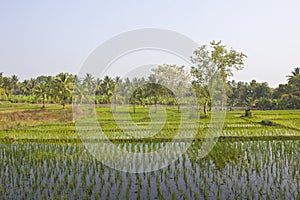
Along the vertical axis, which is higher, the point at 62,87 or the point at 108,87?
the point at 108,87

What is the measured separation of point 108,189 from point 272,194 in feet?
8.95

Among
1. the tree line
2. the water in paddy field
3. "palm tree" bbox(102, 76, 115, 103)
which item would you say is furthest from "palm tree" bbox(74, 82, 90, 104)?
the water in paddy field

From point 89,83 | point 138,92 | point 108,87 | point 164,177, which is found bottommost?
point 164,177

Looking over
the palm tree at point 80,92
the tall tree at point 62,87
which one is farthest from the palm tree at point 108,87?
the tall tree at point 62,87

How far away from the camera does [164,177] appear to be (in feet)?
19.8

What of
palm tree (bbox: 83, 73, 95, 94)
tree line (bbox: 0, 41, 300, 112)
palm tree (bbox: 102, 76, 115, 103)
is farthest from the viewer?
palm tree (bbox: 102, 76, 115, 103)

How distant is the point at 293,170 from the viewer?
6.32 metres

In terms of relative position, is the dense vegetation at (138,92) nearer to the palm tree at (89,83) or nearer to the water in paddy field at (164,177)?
the palm tree at (89,83)

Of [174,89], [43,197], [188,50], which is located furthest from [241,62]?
[43,197]

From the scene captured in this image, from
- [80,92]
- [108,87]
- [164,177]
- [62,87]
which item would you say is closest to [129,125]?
[62,87]

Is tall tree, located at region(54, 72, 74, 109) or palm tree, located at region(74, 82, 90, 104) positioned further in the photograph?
palm tree, located at region(74, 82, 90, 104)

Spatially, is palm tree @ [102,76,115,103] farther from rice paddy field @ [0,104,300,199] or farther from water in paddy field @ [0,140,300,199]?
water in paddy field @ [0,140,300,199]

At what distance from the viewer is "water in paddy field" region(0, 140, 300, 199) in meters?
4.99

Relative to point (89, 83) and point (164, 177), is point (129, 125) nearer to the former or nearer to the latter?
point (89, 83)
